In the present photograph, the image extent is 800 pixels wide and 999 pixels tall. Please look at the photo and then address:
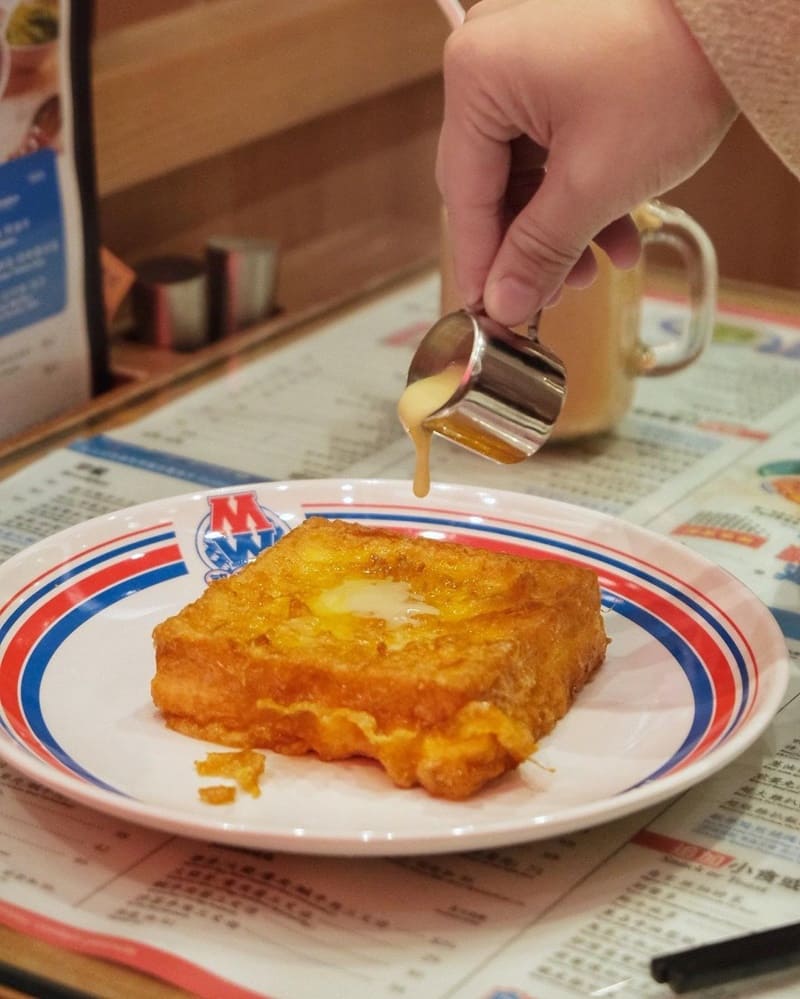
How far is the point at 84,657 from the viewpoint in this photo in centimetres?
100

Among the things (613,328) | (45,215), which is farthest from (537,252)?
(45,215)

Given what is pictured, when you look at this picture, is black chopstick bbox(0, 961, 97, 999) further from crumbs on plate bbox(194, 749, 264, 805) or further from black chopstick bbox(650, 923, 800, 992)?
black chopstick bbox(650, 923, 800, 992)

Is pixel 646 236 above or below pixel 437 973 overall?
above

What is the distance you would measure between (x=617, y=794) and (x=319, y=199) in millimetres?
1530

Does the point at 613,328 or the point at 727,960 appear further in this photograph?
the point at 613,328

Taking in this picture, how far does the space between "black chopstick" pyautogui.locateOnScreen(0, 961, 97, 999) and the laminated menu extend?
88cm

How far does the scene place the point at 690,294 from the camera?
4.89 ft

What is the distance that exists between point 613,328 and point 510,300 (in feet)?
1.51

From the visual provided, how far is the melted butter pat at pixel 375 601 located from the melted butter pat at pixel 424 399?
104 millimetres

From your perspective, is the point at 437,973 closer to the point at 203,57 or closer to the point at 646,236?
the point at 646,236

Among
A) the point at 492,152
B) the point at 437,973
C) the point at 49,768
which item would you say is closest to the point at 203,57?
the point at 492,152

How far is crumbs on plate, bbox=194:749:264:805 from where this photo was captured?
83cm

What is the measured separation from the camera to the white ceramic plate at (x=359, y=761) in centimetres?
80

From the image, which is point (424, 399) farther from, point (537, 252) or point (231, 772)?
point (231, 772)
